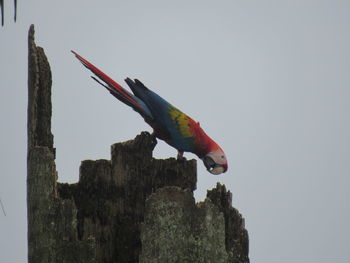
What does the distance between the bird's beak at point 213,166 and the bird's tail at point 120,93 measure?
723mm

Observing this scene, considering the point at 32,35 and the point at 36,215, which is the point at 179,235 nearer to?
the point at 36,215

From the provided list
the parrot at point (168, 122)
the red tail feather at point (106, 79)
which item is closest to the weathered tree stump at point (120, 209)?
the red tail feather at point (106, 79)

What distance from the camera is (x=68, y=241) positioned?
3.21 meters

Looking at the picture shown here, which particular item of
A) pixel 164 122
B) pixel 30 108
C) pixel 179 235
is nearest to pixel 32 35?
pixel 30 108

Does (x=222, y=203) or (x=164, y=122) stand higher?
(x=164, y=122)

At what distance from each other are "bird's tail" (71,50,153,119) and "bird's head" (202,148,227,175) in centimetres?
72

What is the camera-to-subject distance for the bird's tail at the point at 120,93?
4949 mm

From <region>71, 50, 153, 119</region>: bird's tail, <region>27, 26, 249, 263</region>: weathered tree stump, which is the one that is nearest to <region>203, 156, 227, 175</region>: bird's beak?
<region>71, 50, 153, 119</region>: bird's tail

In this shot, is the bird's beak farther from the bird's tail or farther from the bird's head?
the bird's tail

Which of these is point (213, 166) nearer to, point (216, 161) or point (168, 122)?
point (216, 161)

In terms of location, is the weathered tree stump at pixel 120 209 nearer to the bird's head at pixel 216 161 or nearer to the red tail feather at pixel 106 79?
the red tail feather at pixel 106 79

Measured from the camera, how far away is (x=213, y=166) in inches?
229

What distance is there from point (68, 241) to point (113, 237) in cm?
35

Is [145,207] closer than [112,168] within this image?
Yes
